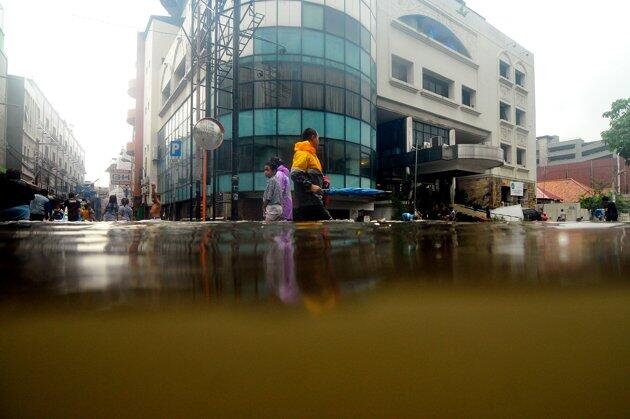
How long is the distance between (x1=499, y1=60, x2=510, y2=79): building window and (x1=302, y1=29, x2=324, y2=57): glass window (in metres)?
15.8

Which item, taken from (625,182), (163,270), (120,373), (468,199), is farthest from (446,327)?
(625,182)

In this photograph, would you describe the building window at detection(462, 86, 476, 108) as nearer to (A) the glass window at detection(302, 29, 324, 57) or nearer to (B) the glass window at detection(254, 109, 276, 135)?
(A) the glass window at detection(302, 29, 324, 57)

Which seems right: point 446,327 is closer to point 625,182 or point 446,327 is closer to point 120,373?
point 120,373

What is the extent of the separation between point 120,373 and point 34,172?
3766 cm

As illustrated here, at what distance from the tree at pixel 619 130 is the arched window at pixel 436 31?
59.5 feet

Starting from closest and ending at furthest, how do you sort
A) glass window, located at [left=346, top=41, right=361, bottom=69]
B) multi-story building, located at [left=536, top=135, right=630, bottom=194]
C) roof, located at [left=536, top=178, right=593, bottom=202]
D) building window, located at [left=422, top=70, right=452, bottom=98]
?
glass window, located at [left=346, top=41, right=361, bottom=69] < building window, located at [left=422, top=70, right=452, bottom=98] < roof, located at [left=536, top=178, right=593, bottom=202] < multi-story building, located at [left=536, top=135, right=630, bottom=194]

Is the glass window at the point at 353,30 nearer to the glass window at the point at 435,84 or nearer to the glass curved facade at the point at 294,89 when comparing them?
the glass curved facade at the point at 294,89

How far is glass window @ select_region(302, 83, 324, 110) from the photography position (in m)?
14.4

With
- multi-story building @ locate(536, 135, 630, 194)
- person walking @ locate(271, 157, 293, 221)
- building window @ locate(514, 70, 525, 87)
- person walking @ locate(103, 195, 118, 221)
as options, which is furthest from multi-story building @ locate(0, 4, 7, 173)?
multi-story building @ locate(536, 135, 630, 194)

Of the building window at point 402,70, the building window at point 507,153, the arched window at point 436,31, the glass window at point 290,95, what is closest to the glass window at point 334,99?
the glass window at point 290,95

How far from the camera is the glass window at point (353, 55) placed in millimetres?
15094

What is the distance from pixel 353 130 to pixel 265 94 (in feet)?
12.6

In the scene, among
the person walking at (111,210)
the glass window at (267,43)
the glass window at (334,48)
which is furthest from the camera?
the glass window at (334,48)

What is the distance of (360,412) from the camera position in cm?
29
